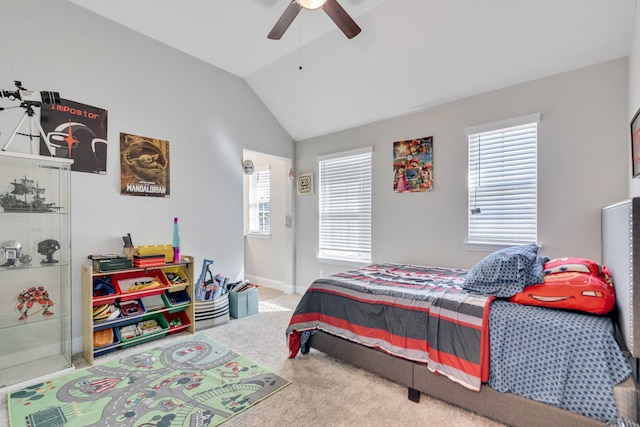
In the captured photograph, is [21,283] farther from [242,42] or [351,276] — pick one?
[242,42]

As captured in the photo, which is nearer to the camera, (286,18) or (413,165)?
(286,18)

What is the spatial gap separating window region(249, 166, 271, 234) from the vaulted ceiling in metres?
1.79

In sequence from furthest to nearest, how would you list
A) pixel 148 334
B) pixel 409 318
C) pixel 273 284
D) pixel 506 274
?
pixel 273 284 < pixel 148 334 < pixel 409 318 < pixel 506 274

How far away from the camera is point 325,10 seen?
Result: 2.08 metres

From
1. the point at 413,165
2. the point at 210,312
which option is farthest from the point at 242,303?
the point at 413,165

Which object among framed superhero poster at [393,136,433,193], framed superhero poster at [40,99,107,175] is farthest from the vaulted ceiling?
framed superhero poster at [40,99,107,175]

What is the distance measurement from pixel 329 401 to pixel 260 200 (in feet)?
13.0

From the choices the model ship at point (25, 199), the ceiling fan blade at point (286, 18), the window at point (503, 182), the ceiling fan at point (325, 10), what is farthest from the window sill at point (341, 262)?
the model ship at point (25, 199)

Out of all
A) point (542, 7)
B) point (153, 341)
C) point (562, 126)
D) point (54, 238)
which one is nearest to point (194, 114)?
point (54, 238)

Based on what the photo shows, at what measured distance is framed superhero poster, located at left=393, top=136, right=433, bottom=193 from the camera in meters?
3.43

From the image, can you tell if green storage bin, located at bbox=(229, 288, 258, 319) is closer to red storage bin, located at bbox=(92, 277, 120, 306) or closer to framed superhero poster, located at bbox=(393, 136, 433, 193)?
red storage bin, located at bbox=(92, 277, 120, 306)

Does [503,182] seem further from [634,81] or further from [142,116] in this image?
[142,116]

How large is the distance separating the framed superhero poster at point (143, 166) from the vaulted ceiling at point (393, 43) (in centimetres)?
117

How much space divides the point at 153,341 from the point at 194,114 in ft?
8.41
